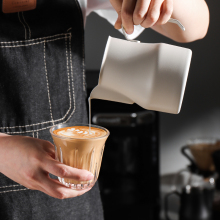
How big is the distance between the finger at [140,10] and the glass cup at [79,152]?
241 mm

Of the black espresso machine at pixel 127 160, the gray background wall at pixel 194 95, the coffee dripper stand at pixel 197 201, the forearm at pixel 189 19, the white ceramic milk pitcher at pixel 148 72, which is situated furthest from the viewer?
the gray background wall at pixel 194 95

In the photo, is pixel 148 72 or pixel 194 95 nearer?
pixel 148 72

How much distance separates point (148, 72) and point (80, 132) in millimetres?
212

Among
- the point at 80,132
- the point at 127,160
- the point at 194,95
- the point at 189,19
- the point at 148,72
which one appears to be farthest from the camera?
the point at 194,95

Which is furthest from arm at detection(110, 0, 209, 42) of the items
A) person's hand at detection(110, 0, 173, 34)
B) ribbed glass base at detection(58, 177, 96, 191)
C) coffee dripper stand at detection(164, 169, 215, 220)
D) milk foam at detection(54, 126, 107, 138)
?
coffee dripper stand at detection(164, 169, 215, 220)

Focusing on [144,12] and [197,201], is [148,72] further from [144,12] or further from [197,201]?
[197,201]

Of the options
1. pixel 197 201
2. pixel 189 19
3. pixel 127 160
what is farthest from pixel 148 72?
pixel 197 201

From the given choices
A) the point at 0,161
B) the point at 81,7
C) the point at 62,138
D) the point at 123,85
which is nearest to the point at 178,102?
the point at 123,85

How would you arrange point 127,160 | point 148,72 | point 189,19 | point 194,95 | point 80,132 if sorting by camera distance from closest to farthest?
point 148,72, point 80,132, point 189,19, point 127,160, point 194,95

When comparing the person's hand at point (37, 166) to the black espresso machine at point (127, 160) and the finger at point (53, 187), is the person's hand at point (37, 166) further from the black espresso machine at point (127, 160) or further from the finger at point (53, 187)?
the black espresso machine at point (127, 160)

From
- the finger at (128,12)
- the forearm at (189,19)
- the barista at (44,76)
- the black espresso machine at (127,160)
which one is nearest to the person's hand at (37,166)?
the barista at (44,76)

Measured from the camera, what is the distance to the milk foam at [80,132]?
68 cm

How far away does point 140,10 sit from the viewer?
2.03ft

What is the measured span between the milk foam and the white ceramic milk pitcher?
4.4 inches
